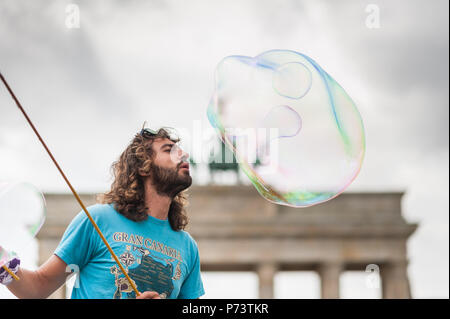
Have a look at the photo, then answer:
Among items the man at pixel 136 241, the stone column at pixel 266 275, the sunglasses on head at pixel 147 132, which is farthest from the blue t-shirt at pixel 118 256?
the stone column at pixel 266 275

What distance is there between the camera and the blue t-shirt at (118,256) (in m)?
4.05

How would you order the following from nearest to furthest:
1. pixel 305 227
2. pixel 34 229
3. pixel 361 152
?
pixel 34 229 → pixel 361 152 → pixel 305 227

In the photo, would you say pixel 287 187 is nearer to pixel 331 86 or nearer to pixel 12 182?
pixel 331 86

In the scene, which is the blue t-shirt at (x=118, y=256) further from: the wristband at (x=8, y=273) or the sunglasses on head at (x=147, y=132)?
the sunglasses on head at (x=147, y=132)

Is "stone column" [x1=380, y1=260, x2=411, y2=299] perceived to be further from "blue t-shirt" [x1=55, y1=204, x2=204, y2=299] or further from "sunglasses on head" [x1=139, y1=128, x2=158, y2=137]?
"blue t-shirt" [x1=55, y1=204, x2=204, y2=299]

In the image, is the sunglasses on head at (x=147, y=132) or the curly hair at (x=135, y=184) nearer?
the curly hair at (x=135, y=184)

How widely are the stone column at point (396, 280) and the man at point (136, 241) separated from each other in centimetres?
3526

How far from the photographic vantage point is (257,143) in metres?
6.28

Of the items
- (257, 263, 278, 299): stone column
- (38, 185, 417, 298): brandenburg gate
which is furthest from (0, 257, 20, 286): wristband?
(257, 263, 278, 299): stone column

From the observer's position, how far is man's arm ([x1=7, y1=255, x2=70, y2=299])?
393 cm

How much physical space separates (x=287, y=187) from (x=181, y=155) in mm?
1973

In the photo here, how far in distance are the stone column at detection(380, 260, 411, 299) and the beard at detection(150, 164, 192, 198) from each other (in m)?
35.4
